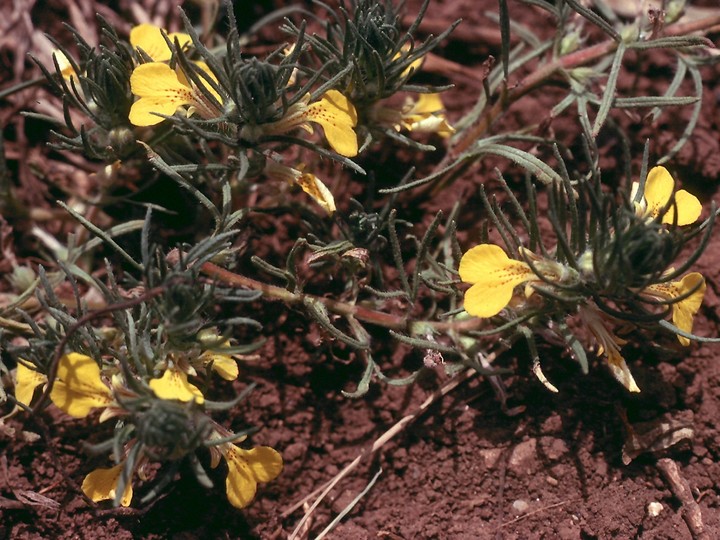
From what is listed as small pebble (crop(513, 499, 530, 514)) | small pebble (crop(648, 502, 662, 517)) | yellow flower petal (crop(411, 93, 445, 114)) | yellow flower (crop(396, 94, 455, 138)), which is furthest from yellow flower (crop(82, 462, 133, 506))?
small pebble (crop(648, 502, 662, 517))

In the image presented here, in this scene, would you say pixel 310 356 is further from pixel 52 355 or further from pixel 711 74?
pixel 711 74

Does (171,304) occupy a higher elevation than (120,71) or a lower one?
lower

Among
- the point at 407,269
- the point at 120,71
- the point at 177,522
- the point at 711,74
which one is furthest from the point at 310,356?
the point at 711,74

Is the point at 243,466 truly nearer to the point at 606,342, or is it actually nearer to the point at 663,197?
the point at 606,342

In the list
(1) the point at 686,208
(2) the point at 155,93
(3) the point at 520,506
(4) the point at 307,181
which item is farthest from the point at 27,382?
(1) the point at 686,208

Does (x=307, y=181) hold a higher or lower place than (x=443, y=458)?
higher

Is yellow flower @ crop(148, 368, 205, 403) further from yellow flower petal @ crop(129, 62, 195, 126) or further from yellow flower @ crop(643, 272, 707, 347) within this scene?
yellow flower @ crop(643, 272, 707, 347)
